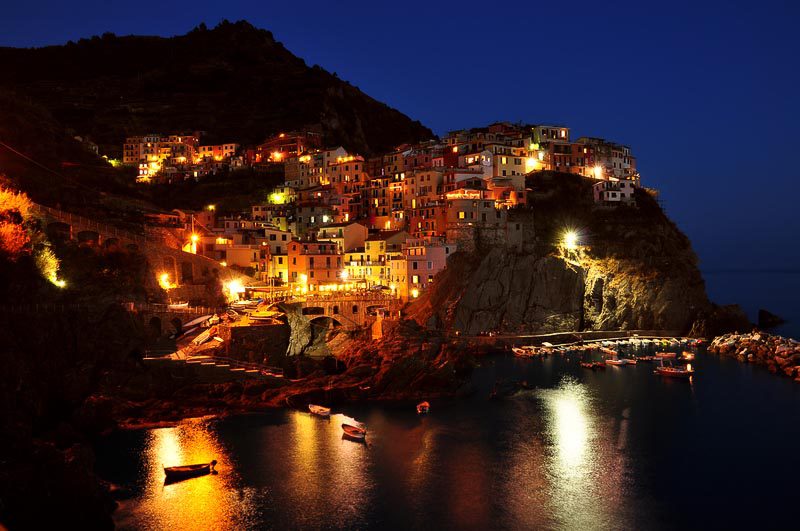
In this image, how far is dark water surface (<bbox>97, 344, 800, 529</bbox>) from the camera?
25422mm

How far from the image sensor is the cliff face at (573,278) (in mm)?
57094

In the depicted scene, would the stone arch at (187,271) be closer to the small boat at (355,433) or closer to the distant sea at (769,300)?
the small boat at (355,433)

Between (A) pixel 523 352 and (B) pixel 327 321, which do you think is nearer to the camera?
(B) pixel 327 321

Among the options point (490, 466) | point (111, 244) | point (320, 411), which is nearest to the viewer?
point (490, 466)

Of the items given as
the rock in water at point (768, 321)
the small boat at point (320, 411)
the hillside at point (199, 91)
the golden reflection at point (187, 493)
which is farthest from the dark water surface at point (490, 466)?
the hillside at point (199, 91)

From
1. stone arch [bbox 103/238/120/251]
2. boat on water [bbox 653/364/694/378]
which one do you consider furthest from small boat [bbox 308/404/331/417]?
boat on water [bbox 653/364/694/378]

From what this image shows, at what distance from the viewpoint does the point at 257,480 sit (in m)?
28.5

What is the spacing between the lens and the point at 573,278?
60.7m

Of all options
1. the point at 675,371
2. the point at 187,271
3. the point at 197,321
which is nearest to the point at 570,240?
the point at 675,371

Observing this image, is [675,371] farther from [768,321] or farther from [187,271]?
[768,321]

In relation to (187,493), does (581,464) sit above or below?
above

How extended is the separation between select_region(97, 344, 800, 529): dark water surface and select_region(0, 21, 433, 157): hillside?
214 ft

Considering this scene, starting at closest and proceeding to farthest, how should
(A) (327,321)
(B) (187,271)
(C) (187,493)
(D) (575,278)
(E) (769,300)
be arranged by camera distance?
(C) (187,493), (B) (187,271), (A) (327,321), (D) (575,278), (E) (769,300)

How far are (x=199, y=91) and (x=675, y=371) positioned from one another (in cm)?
9987
